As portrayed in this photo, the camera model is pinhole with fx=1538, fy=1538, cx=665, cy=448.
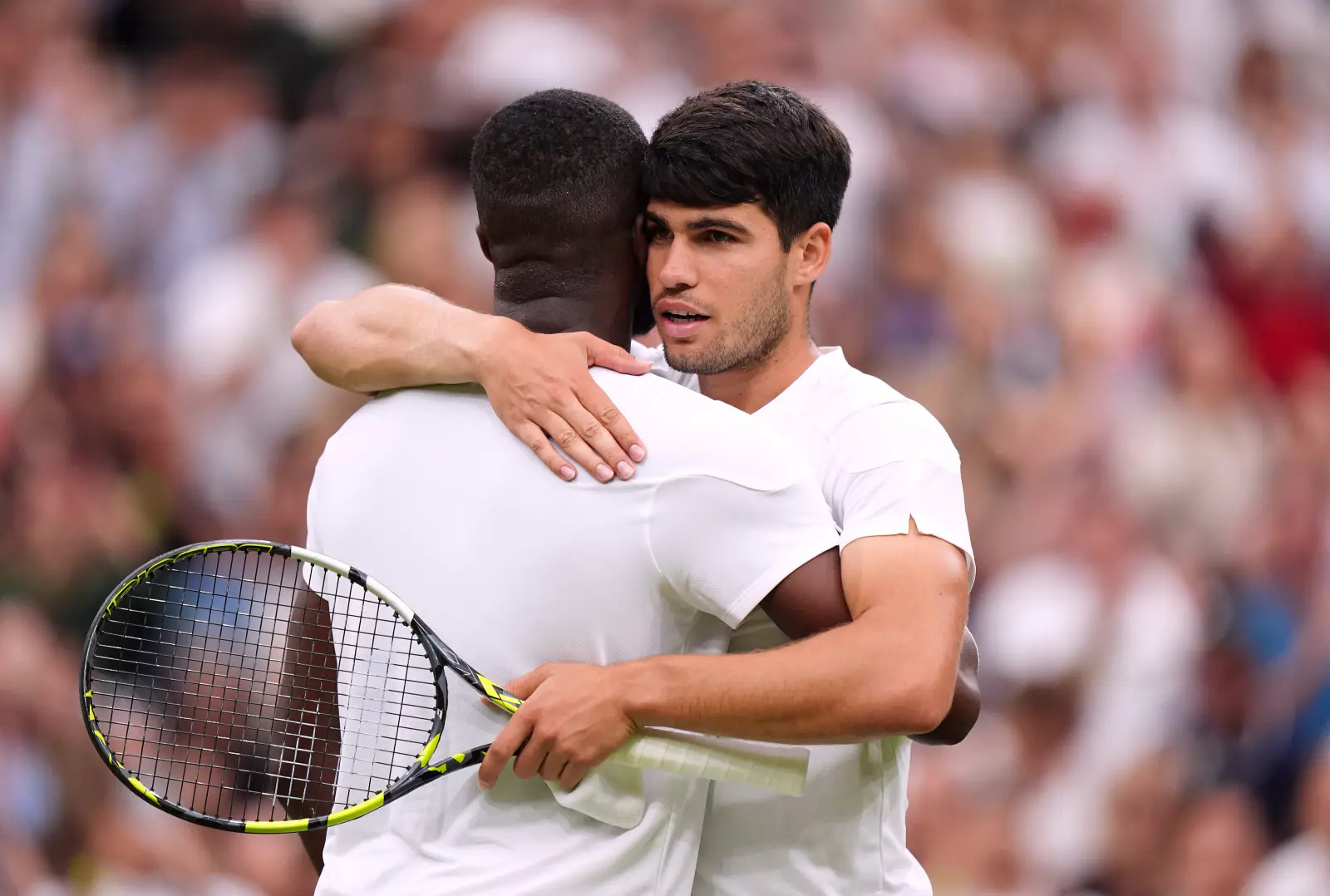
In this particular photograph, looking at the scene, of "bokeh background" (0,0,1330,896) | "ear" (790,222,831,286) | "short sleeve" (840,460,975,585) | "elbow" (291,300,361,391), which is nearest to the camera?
"short sleeve" (840,460,975,585)

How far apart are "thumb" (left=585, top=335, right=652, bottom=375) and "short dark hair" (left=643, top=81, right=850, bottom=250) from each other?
38 centimetres

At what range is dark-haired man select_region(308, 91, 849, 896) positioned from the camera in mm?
2041

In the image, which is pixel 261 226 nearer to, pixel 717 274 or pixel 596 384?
pixel 717 274

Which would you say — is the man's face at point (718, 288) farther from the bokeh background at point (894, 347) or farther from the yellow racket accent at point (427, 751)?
the bokeh background at point (894, 347)

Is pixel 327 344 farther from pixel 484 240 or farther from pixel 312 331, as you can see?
pixel 484 240

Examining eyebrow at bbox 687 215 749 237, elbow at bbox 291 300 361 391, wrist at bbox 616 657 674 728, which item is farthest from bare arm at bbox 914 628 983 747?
elbow at bbox 291 300 361 391

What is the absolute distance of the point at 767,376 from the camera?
105 inches

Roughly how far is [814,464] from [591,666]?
59 cm

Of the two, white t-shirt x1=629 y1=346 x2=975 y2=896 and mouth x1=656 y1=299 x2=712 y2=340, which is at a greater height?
mouth x1=656 y1=299 x2=712 y2=340

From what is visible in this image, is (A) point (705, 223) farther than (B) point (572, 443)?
Yes

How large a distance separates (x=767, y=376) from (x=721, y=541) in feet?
2.28

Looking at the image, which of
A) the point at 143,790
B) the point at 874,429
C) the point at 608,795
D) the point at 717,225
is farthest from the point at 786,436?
the point at 143,790

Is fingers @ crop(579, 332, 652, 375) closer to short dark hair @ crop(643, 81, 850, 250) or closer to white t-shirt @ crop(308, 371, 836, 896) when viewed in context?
white t-shirt @ crop(308, 371, 836, 896)

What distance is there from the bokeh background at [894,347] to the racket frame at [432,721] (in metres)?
2.78
